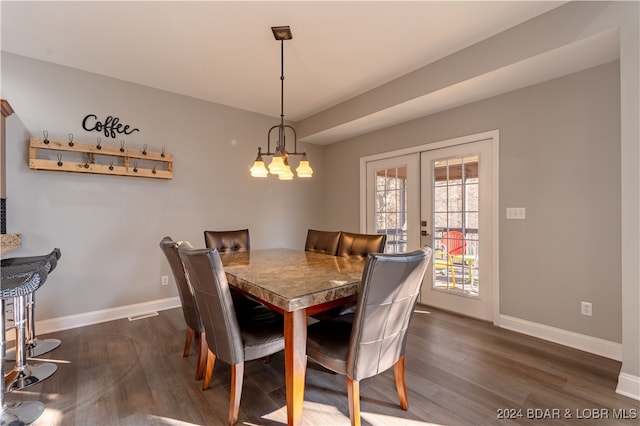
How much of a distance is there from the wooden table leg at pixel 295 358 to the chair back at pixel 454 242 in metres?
2.46

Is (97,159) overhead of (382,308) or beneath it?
overhead

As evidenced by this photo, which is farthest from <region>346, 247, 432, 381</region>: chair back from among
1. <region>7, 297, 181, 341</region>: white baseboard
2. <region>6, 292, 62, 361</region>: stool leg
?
<region>7, 297, 181, 341</region>: white baseboard

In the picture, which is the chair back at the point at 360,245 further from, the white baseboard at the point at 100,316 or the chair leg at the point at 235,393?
the white baseboard at the point at 100,316

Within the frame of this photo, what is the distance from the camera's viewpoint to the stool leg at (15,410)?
1515 millimetres

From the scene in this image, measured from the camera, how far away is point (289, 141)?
14.8 ft

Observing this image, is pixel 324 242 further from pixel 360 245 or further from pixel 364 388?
pixel 364 388

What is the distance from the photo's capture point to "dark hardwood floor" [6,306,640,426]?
1605mm

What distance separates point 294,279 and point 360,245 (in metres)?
1.02

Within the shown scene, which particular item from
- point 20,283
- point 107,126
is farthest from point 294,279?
point 107,126

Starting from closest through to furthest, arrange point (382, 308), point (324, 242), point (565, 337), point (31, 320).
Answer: point (382, 308) → point (31, 320) → point (565, 337) → point (324, 242)

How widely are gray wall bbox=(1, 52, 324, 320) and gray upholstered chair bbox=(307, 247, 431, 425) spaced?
8.67 feet

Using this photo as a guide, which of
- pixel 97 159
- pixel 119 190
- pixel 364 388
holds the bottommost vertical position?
pixel 364 388

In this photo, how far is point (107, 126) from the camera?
120 inches

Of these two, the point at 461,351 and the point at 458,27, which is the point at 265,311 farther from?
the point at 458,27
